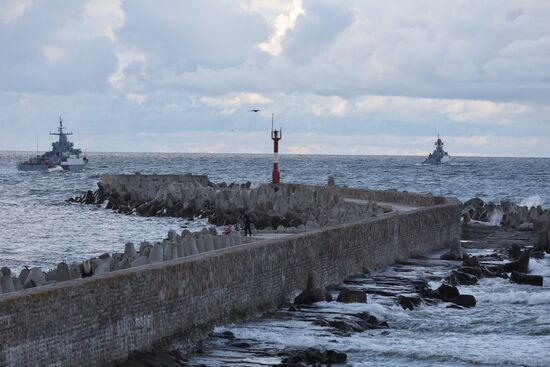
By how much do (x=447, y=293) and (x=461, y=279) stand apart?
2.65 metres

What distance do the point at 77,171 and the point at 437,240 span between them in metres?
94.5

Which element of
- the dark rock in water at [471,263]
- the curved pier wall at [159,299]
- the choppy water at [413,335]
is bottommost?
the choppy water at [413,335]

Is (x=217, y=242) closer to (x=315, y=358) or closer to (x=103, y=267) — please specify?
(x=103, y=267)

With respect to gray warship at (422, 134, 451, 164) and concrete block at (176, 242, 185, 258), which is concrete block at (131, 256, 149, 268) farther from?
gray warship at (422, 134, 451, 164)

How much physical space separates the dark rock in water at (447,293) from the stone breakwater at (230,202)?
5966 millimetres

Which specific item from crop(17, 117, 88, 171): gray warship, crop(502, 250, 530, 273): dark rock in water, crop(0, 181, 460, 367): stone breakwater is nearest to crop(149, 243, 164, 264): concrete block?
crop(0, 181, 460, 367): stone breakwater

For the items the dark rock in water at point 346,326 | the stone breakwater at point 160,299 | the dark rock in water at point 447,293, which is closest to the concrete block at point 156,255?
the stone breakwater at point 160,299

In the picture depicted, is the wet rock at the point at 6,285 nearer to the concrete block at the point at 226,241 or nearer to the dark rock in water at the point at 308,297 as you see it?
the dark rock in water at the point at 308,297

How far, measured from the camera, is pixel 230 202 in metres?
42.9

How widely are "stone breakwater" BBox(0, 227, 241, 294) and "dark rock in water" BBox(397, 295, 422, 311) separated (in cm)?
324

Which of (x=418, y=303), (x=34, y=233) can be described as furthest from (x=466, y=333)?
(x=34, y=233)

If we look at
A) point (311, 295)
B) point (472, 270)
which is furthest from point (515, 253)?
point (311, 295)

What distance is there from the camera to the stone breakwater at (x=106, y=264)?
13695mm

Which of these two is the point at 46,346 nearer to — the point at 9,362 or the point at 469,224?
the point at 9,362
